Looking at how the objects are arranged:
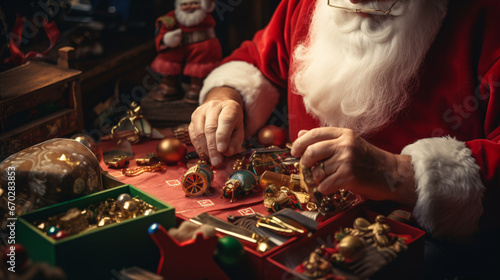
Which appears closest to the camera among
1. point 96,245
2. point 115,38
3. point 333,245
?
point 96,245

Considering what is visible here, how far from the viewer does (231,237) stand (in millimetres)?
926

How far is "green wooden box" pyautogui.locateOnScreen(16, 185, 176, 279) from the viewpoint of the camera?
83cm

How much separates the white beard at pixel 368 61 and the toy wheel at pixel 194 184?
440mm

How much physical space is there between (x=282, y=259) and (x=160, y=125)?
1.13 meters

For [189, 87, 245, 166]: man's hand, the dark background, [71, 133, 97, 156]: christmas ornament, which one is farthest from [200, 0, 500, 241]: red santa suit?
the dark background

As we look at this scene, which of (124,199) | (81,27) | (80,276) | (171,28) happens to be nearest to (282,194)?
(124,199)

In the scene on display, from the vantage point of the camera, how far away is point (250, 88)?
5.36 ft

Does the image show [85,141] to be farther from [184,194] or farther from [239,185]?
[239,185]

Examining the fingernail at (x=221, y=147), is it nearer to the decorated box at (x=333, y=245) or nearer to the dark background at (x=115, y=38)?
the decorated box at (x=333, y=245)

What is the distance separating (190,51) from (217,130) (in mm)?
745

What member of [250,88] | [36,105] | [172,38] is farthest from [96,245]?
[172,38]

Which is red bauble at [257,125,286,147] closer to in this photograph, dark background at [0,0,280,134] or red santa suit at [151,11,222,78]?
red santa suit at [151,11,222,78]

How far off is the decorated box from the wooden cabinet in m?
0.87

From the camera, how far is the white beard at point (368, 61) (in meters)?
1.24
